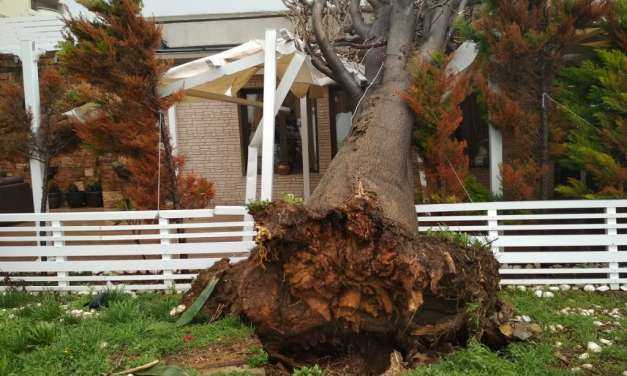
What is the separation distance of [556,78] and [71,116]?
5.82m

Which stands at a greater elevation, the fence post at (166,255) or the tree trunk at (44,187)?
the tree trunk at (44,187)

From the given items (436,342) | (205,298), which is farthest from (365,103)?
(436,342)

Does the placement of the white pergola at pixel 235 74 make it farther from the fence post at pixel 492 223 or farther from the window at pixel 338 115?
the window at pixel 338 115

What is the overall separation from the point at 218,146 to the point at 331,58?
20.3ft

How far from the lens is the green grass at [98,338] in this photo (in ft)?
11.7

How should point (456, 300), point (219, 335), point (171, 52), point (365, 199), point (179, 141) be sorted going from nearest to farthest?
1. point (365, 199)
2. point (456, 300)
3. point (219, 335)
4. point (171, 52)
5. point (179, 141)

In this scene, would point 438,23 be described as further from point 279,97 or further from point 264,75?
point 264,75

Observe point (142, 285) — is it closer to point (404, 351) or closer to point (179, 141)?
point (404, 351)

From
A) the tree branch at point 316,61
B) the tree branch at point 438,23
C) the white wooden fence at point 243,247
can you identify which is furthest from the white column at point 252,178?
the tree branch at point 438,23

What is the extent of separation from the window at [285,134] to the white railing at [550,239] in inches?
250

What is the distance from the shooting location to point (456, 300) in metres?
3.41

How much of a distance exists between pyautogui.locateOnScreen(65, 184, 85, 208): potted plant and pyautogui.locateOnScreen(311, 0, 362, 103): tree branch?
24.9 ft

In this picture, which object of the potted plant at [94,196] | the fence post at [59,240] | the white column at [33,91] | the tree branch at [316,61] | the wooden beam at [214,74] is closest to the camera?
the fence post at [59,240]

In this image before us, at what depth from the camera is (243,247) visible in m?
5.77
